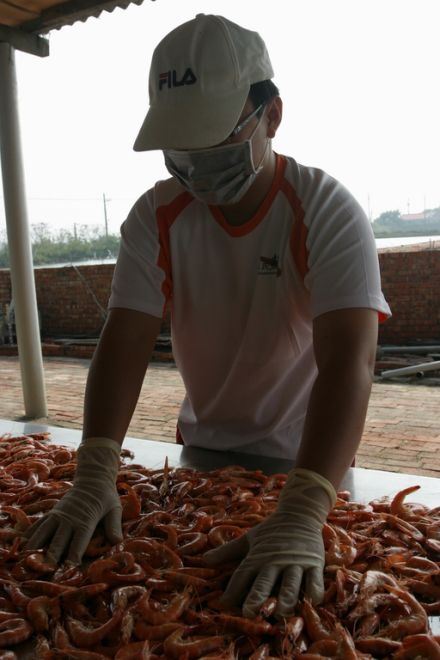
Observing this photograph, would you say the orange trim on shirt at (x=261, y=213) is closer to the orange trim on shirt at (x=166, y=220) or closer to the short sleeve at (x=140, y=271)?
the orange trim on shirt at (x=166, y=220)

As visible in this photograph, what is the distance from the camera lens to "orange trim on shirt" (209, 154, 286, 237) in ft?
7.09

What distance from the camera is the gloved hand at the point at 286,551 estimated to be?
141cm

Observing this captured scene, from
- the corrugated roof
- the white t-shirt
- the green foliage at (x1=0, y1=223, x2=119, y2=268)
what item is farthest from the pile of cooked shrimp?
the green foliage at (x1=0, y1=223, x2=119, y2=268)

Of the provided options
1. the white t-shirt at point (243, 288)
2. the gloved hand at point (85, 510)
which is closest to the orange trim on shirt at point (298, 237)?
the white t-shirt at point (243, 288)

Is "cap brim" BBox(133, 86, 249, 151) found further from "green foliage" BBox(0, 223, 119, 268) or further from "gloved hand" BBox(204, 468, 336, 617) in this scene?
"green foliage" BBox(0, 223, 119, 268)

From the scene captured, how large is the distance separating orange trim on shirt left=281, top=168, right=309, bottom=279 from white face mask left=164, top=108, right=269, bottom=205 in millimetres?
158

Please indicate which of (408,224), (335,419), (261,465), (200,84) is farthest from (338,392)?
(408,224)

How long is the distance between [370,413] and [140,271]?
4.64 meters

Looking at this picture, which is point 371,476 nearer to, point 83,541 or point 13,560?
point 83,541

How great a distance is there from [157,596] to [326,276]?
3.44ft

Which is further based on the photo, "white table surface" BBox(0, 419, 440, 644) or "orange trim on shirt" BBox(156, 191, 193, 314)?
"orange trim on shirt" BBox(156, 191, 193, 314)

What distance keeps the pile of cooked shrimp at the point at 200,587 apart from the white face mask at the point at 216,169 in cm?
101

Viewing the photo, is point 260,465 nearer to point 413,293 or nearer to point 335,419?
point 335,419

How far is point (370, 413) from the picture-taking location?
6375 millimetres
